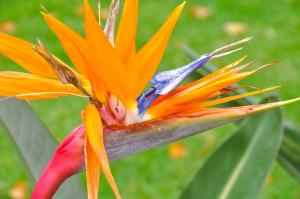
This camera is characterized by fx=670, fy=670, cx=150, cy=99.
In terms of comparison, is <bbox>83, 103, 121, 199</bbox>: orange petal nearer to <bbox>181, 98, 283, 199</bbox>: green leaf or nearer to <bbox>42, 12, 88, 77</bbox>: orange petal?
<bbox>42, 12, 88, 77</bbox>: orange petal

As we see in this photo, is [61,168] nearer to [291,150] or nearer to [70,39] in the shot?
[70,39]

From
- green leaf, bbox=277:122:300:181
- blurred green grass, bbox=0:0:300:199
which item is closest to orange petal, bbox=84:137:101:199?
green leaf, bbox=277:122:300:181

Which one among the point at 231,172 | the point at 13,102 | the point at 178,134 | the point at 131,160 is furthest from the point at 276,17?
the point at 178,134

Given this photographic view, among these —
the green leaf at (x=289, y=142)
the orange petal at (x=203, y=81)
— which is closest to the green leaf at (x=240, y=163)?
the green leaf at (x=289, y=142)

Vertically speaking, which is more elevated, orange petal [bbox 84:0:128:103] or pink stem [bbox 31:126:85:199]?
orange petal [bbox 84:0:128:103]

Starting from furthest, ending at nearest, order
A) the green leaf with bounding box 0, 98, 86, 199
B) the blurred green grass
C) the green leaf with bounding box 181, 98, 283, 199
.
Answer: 1. the blurred green grass
2. the green leaf with bounding box 181, 98, 283, 199
3. the green leaf with bounding box 0, 98, 86, 199

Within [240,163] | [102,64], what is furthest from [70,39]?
[240,163]
